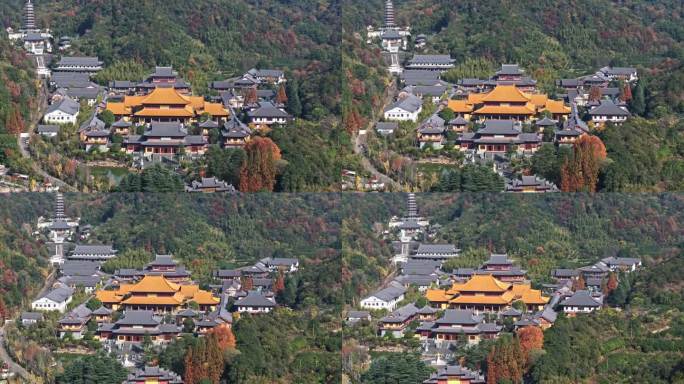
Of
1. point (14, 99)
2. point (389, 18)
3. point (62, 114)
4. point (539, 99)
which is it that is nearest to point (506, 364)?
point (539, 99)

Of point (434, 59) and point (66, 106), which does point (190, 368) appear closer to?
point (66, 106)

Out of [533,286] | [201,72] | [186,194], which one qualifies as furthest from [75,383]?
[533,286]

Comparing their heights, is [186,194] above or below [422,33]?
below

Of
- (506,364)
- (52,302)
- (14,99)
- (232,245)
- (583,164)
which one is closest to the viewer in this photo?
(506,364)

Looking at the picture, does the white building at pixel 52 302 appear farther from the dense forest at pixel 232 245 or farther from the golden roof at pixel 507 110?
the golden roof at pixel 507 110

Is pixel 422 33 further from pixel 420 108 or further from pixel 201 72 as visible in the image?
pixel 201 72

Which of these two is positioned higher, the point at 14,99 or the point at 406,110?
the point at 14,99

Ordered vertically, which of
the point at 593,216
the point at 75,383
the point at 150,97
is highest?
the point at 150,97
